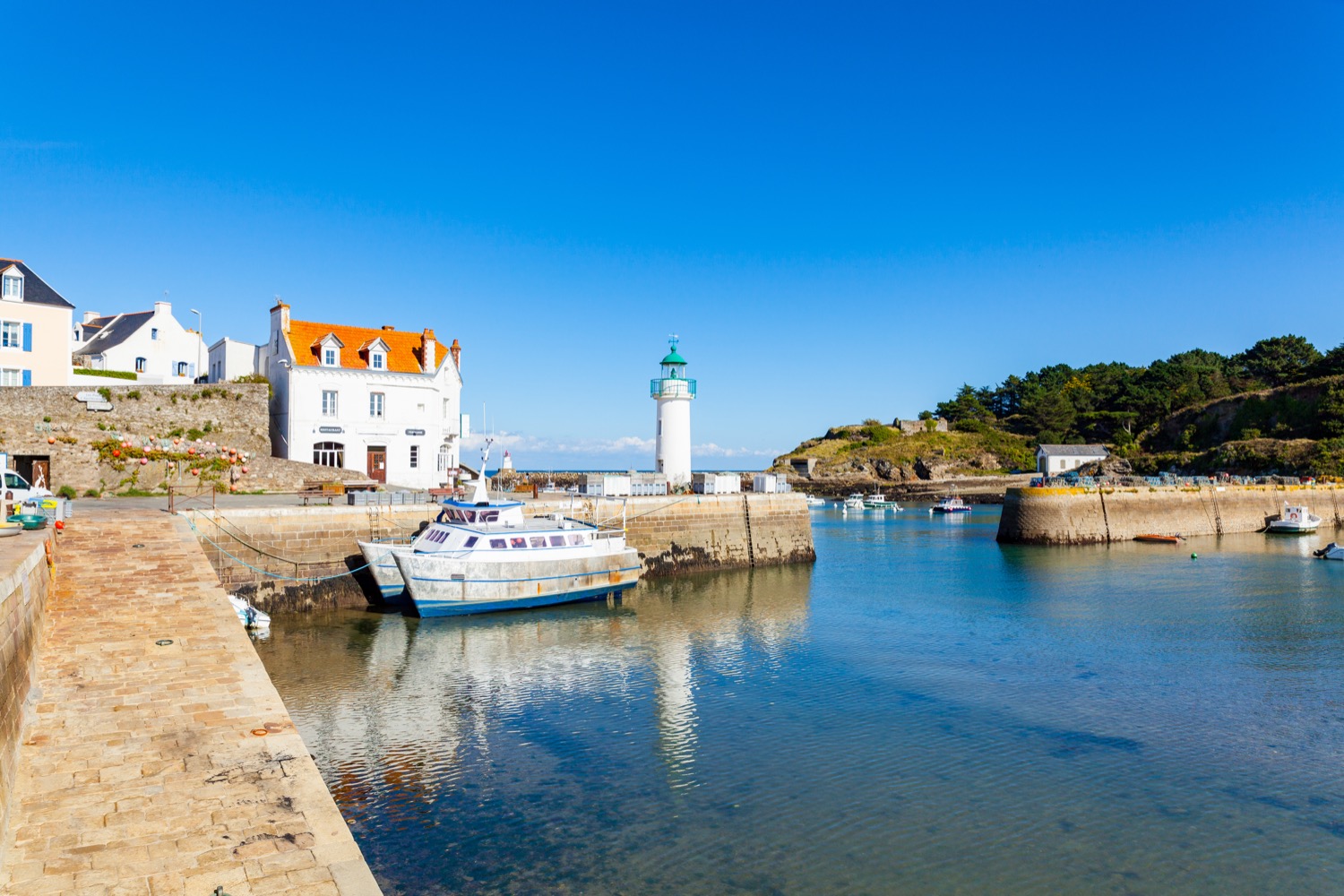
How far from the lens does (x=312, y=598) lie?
24.8 m

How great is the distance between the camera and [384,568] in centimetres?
2466

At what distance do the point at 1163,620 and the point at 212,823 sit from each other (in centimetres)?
2692

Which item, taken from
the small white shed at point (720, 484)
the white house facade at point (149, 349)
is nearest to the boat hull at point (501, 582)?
the small white shed at point (720, 484)

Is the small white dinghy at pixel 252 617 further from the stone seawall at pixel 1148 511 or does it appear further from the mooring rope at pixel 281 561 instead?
the stone seawall at pixel 1148 511

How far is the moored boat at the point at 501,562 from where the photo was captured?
23.9m

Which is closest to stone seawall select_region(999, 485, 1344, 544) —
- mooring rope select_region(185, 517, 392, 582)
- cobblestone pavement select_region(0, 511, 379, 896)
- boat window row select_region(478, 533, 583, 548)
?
boat window row select_region(478, 533, 583, 548)

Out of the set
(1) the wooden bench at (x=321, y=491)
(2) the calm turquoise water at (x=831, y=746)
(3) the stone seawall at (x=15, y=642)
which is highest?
(1) the wooden bench at (x=321, y=491)

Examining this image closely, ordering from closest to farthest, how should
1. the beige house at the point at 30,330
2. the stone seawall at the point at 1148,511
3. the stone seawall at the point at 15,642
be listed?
the stone seawall at the point at 15,642, the beige house at the point at 30,330, the stone seawall at the point at 1148,511

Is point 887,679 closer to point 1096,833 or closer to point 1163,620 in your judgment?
point 1096,833

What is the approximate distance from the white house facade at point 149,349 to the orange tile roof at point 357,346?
39.3ft

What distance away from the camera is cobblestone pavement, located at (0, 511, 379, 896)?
668cm

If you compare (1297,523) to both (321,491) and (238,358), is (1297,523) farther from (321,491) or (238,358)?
(238,358)

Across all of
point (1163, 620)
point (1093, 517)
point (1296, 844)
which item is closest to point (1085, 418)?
point (1093, 517)

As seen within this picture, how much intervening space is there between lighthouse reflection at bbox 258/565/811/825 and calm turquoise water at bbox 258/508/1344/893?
80 mm
